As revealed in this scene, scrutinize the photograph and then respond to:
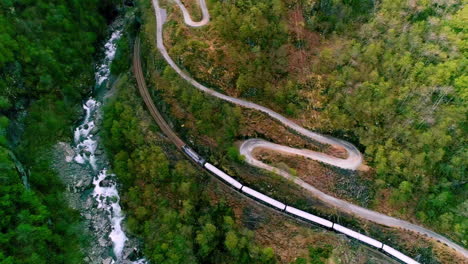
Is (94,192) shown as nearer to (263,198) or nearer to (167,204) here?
(167,204)

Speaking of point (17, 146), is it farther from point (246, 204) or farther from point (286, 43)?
point (286, 43)

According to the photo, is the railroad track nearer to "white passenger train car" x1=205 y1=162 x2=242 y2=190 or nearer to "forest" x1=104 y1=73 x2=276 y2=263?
"forest" x1=104 y1=73 x2=276 y2=263

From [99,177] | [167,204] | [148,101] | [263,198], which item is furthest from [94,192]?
[263,198]

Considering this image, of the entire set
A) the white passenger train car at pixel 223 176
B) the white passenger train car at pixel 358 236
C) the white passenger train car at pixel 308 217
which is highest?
the white passenger train car at pixel 223 176

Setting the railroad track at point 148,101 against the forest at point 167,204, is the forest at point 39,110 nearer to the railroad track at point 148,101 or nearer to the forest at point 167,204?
the railroad track at point 148,101

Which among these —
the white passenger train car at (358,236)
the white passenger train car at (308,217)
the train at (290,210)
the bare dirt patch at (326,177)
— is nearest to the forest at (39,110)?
the train at (290,210)

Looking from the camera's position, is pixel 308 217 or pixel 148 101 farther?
pixel 148 101

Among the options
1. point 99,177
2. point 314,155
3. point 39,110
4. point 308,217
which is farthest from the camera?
point 99,177

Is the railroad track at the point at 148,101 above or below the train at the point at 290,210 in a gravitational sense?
above
